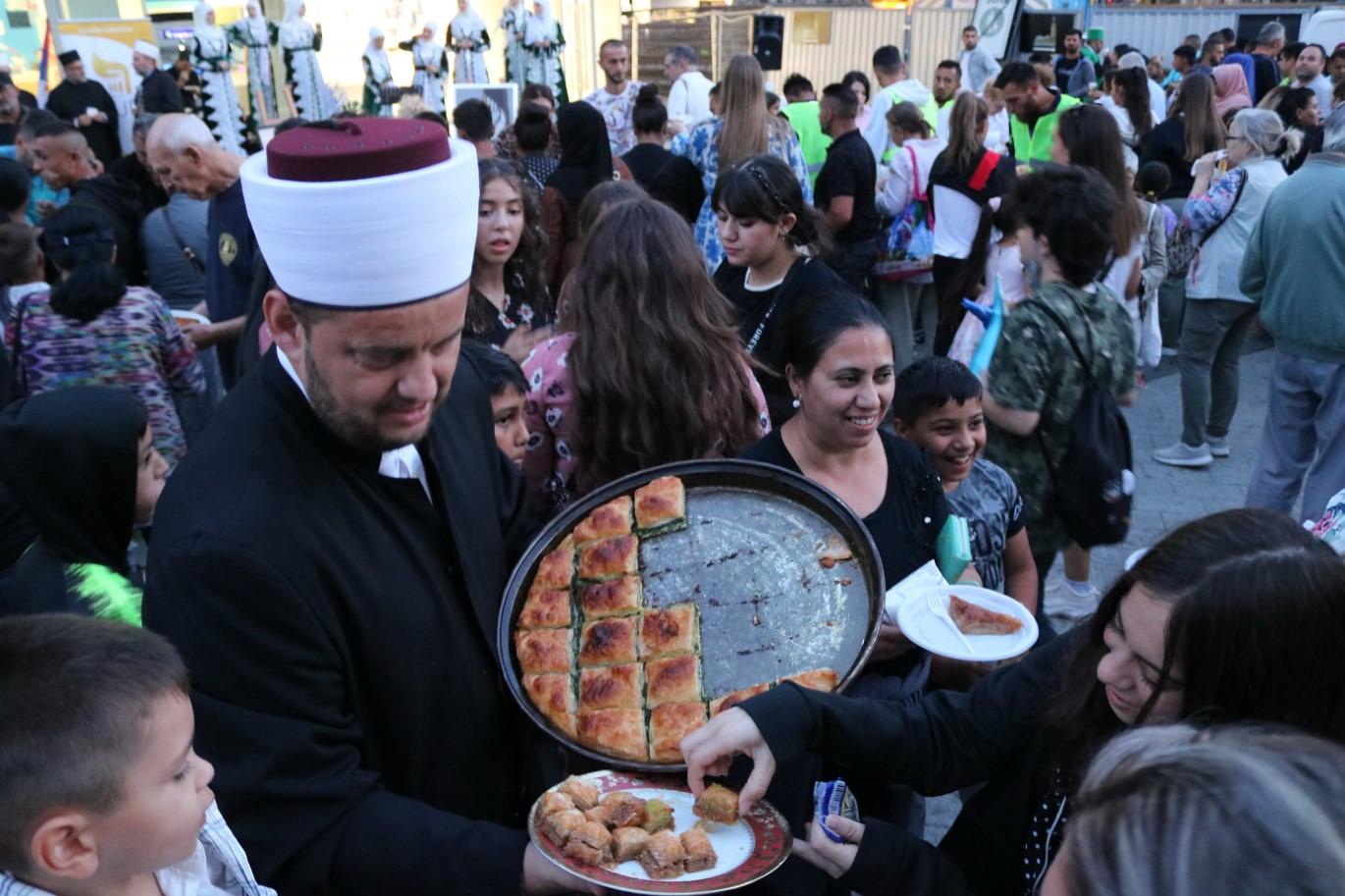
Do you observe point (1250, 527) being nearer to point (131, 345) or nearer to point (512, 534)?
point (512, 534)

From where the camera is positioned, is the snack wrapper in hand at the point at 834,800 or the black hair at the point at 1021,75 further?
the black hair at the point at 1021,75

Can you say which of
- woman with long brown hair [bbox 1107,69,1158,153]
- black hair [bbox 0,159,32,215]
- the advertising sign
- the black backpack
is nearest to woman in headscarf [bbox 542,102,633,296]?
black hair [bbox 0,159,32,215]

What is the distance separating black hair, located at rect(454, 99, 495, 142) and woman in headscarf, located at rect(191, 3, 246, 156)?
744cm

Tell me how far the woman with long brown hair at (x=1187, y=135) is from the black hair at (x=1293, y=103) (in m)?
1.18

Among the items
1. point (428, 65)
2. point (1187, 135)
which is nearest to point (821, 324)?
point (1187, 135)

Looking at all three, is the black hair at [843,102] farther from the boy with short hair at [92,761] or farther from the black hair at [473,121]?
the boy with short hair at [92,761]

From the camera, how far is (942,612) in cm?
263

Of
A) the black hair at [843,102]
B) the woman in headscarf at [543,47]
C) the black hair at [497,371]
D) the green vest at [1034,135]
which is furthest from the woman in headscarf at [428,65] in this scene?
the black hair at [497,371]

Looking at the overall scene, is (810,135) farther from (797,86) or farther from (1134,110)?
(1134,110)

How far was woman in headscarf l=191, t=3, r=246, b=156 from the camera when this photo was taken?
45.5 feet

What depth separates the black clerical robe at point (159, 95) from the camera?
10883 millimetres

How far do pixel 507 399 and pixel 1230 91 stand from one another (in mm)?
10382

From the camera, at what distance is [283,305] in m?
1.79

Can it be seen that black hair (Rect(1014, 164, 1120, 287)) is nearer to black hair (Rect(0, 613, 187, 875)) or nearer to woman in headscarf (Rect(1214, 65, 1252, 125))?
black hair (Rect(0, 613, 187, 875))
